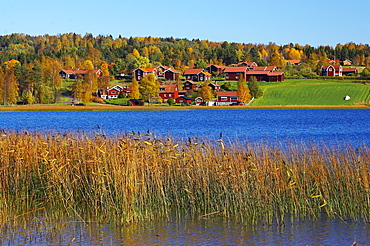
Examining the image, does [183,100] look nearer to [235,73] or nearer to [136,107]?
[136,107]

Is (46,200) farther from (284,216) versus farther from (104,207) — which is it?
(284,216)

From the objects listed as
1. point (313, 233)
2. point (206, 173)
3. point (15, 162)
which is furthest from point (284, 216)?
point (15, 162)

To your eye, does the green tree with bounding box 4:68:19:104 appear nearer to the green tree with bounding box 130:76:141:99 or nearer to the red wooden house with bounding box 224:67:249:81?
the green tree with bounding box 130:76:141:99

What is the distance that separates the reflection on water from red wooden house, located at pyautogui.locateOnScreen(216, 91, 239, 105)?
3683 inches

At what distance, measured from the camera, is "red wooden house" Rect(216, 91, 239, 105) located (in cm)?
10550

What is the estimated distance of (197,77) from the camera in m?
132

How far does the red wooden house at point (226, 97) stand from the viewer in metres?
106

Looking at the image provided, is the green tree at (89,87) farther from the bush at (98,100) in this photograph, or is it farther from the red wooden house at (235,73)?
the red wooden house at (235,73)

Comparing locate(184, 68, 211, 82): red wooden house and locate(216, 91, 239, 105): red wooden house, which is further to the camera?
locate(184, 68, 211, 82): red wooden house

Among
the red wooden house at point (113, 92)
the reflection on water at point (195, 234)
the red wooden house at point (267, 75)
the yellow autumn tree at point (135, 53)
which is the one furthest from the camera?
the yellow autumn tree at point (135, 53)

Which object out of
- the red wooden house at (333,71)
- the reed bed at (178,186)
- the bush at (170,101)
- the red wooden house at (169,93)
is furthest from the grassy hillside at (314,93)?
the reed bed at (178,186)

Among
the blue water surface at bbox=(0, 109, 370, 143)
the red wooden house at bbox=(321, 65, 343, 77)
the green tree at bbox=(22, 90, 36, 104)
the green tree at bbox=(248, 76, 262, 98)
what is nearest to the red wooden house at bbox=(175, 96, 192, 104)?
the green tree at bbox=(248, 76, 262, 98)

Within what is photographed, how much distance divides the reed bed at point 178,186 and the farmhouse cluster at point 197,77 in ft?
299

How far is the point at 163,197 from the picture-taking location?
12.6m
